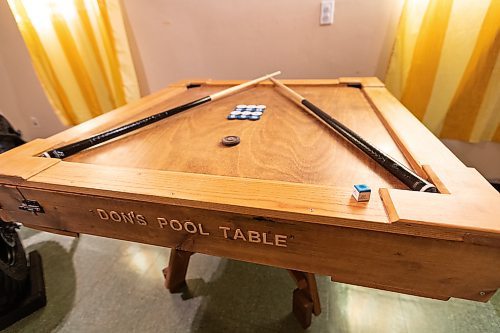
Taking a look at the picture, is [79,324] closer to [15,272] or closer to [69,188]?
[15,272]

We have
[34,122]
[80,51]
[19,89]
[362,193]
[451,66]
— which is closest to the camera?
[362,193]

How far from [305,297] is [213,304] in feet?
1.34

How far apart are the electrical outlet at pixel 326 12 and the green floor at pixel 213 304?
1.39m

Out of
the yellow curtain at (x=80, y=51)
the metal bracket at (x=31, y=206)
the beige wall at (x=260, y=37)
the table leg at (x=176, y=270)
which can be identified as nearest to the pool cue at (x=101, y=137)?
the metal bracket at (x=31, y=206)

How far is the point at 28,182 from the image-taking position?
586 mm

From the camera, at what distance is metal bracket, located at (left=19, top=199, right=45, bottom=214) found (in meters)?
0.61

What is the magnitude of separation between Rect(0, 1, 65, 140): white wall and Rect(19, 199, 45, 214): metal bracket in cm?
218

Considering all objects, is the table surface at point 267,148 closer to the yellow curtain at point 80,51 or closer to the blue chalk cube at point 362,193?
the blue chalk cube at point 362,193

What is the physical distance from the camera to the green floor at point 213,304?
1.00m

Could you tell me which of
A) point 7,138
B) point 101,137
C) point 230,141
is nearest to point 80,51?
point 7,138

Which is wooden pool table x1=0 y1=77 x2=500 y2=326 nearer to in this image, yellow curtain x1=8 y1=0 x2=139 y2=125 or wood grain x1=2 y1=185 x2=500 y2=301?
wood grain x1=2 y1=185 x2=500 y2=301

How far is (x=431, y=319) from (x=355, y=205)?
92cm

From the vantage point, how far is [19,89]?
2.29 m

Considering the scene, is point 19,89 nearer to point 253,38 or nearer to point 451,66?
point 253,38
